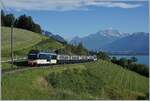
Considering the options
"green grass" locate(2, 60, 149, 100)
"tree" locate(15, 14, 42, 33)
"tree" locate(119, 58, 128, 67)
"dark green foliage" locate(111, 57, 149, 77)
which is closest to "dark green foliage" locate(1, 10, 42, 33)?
"tree" locate(15, 14, 42, 33)

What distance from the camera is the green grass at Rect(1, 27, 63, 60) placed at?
62250 millimetres

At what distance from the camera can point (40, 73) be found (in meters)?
33.5

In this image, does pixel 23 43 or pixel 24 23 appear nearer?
pixel 23 43

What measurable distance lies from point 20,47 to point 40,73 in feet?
118

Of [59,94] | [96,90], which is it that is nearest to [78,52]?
[96,90]

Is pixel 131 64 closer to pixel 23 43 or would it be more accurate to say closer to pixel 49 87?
pixel 23 43

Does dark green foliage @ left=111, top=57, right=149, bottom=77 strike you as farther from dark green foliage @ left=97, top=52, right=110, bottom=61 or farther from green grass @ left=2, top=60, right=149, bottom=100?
green grass @ left=2, top=60, right=149, bottom=100

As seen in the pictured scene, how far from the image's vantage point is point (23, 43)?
74.4 m

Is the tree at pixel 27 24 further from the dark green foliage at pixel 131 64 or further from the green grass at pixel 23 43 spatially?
the dark green foliage at pixel 131 64

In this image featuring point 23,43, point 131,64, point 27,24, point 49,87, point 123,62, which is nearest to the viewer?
point 49,87

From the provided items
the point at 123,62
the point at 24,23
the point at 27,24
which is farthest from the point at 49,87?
the point at 27,24

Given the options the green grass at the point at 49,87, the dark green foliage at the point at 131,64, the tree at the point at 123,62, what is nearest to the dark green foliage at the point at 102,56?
the dark green foliage at the point at 131,64

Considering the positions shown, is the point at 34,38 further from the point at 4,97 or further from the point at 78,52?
the point at 4,97

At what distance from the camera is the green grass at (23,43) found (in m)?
62.2
